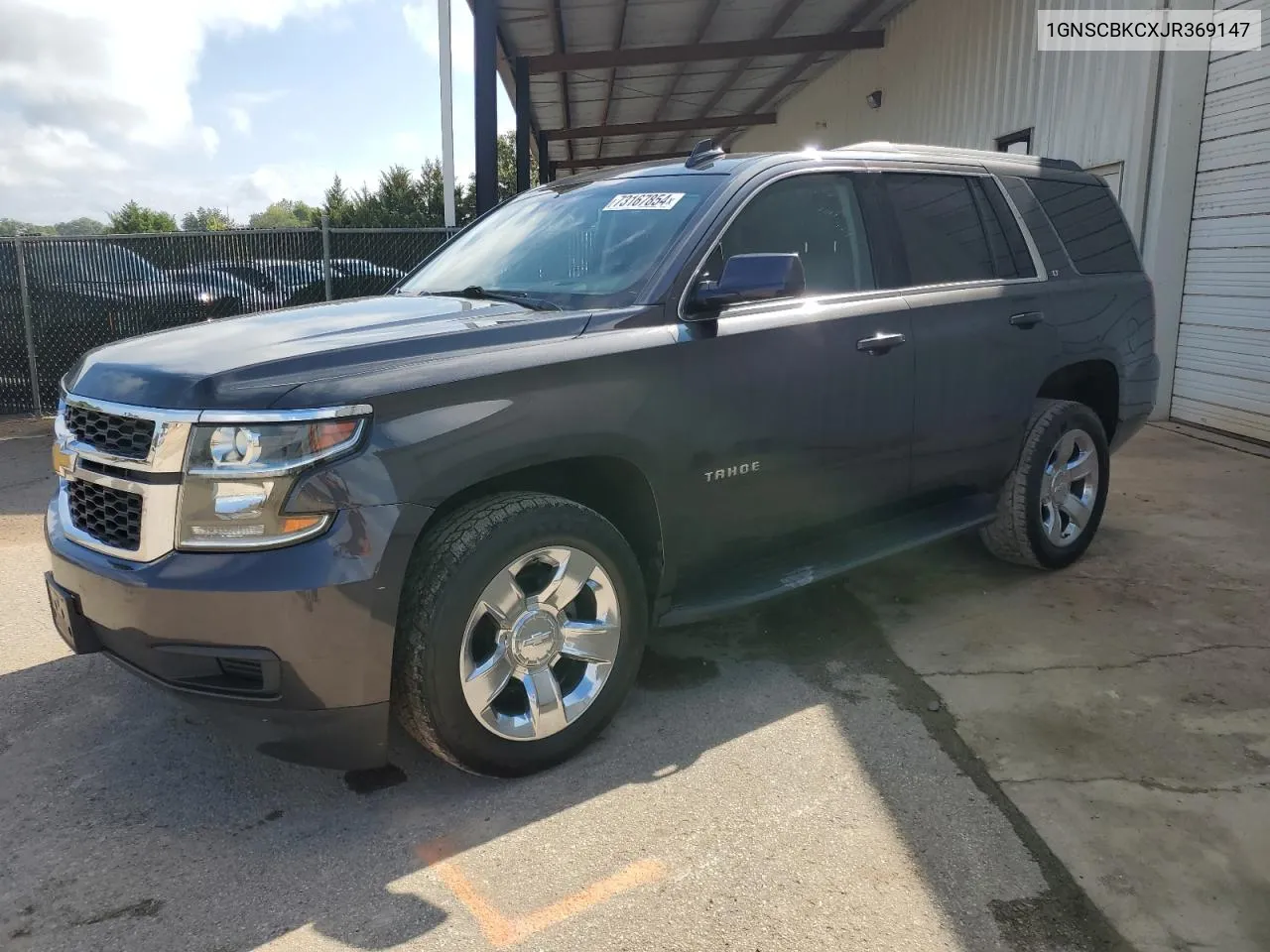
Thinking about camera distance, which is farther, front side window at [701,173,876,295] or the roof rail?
the roof rail

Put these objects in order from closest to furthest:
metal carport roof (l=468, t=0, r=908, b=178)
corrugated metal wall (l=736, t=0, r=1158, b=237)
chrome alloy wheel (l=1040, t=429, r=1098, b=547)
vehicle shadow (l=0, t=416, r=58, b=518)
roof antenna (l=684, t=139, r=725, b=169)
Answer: roof antenna (l=684, t=139, r=725, b=169), chrome alloy wheel (l=1040, t=429, r=1098, b=547), vehicle shadow (l=0, t=416, r=58, b=518), corrugated metal wall (l=736, t=0, r=1158, b=237), metal carport roof (l=468, t=0, r=908, b=178)

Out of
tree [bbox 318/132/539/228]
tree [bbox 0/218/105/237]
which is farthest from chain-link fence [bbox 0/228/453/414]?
tree [bbox 318/132/539/228]

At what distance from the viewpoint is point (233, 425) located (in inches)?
95.8

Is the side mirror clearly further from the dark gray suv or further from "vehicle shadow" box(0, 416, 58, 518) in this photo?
"vehicle shadow" box(0, 416, 58, 518)

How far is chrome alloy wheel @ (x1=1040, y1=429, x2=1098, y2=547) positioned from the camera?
4543 millimetres

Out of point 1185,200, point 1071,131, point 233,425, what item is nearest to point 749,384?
point 233,425

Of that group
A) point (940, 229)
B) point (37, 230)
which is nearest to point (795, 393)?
point (940, 229)

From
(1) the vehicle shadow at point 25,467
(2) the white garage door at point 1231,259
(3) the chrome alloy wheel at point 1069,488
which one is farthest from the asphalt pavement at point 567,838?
(2) the white garage door at point 1231,259

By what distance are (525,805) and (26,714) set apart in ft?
6.46

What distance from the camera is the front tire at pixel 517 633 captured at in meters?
2.63

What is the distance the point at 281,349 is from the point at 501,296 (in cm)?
100

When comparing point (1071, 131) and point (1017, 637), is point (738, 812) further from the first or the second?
point (1071, 131)

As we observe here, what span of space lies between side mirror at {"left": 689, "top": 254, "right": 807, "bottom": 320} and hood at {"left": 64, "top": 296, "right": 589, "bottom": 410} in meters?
0.46

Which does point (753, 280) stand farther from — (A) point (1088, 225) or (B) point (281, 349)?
(A) point (1088, 225)
